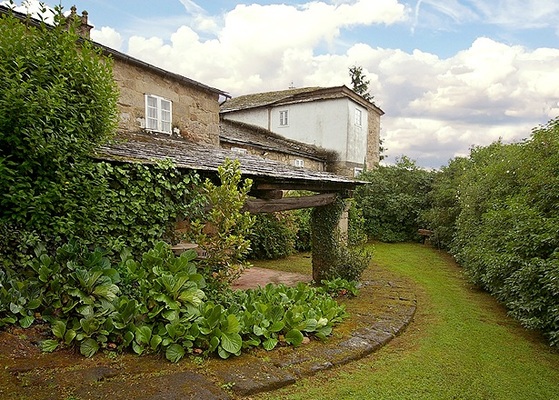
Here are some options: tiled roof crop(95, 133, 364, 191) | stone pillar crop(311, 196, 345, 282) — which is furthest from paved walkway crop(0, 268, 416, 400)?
stone pillar crop(311, 196, 345, 282)

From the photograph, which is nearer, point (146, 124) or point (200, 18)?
point (200, 18)

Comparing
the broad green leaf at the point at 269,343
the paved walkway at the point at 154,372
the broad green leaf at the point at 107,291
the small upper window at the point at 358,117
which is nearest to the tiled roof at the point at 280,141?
the small upper window at the point at 358,117

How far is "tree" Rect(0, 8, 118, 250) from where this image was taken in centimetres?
389

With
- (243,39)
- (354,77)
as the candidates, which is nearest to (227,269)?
(243,39)

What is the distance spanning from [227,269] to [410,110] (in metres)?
10.6

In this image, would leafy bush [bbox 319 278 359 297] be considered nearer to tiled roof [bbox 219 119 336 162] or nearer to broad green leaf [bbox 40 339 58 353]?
broad green leaf [bbox 40 339 58 353]

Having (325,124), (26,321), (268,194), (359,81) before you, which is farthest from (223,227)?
(359,81)

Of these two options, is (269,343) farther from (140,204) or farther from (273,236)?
(273,236)

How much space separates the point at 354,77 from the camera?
3166cm

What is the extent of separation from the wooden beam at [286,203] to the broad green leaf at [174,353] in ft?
9.01

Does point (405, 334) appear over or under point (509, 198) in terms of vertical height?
under

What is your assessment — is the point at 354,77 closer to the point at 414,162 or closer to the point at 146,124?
the point at 414,162

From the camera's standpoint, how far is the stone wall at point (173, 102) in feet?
32.0

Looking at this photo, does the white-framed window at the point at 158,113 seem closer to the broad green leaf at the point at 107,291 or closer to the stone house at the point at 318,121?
the broad green leaf at the point at 107,291
